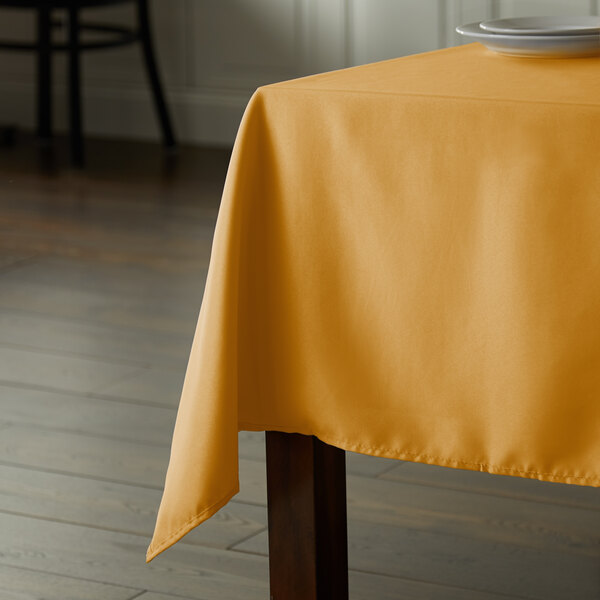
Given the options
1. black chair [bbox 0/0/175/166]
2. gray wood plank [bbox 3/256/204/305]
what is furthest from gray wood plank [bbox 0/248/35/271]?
black chair [bbox 0/0/175/166]

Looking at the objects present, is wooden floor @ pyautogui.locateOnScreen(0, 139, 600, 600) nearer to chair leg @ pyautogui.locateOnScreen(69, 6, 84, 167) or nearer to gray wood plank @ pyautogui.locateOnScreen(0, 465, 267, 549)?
gray wood plank @ pyautogui.locateOnScreen(0, 465, 267, 549)

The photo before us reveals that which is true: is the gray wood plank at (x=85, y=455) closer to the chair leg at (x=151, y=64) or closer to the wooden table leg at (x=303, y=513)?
the wooden table leg at (x=303, y=513)

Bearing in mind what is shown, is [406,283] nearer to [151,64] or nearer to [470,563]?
[470,563]

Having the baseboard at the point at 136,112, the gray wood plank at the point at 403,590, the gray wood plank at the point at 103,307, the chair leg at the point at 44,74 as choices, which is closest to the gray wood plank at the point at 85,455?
the gray wood plank at the point at 403,590

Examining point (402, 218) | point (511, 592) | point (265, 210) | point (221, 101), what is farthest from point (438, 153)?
point (221, 101)

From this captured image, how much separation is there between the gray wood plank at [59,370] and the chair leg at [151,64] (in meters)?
1.82

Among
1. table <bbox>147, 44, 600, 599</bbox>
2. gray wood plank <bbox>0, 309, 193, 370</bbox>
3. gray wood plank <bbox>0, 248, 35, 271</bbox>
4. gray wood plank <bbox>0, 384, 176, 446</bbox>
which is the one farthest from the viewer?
gray wood plank <bbox>0, 248, 35, 271</bbox>

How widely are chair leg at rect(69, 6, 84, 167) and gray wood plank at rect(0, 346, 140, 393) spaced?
5.18 feet

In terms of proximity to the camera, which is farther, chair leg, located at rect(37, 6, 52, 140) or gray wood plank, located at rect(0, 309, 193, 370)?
chair leg, located at rect(37, 6, 52, 140)

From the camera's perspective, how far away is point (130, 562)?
1418mm

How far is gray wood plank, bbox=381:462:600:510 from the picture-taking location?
1557mm

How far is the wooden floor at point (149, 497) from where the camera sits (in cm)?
137

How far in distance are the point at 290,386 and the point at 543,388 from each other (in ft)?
0.75

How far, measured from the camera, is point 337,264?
104 cm
